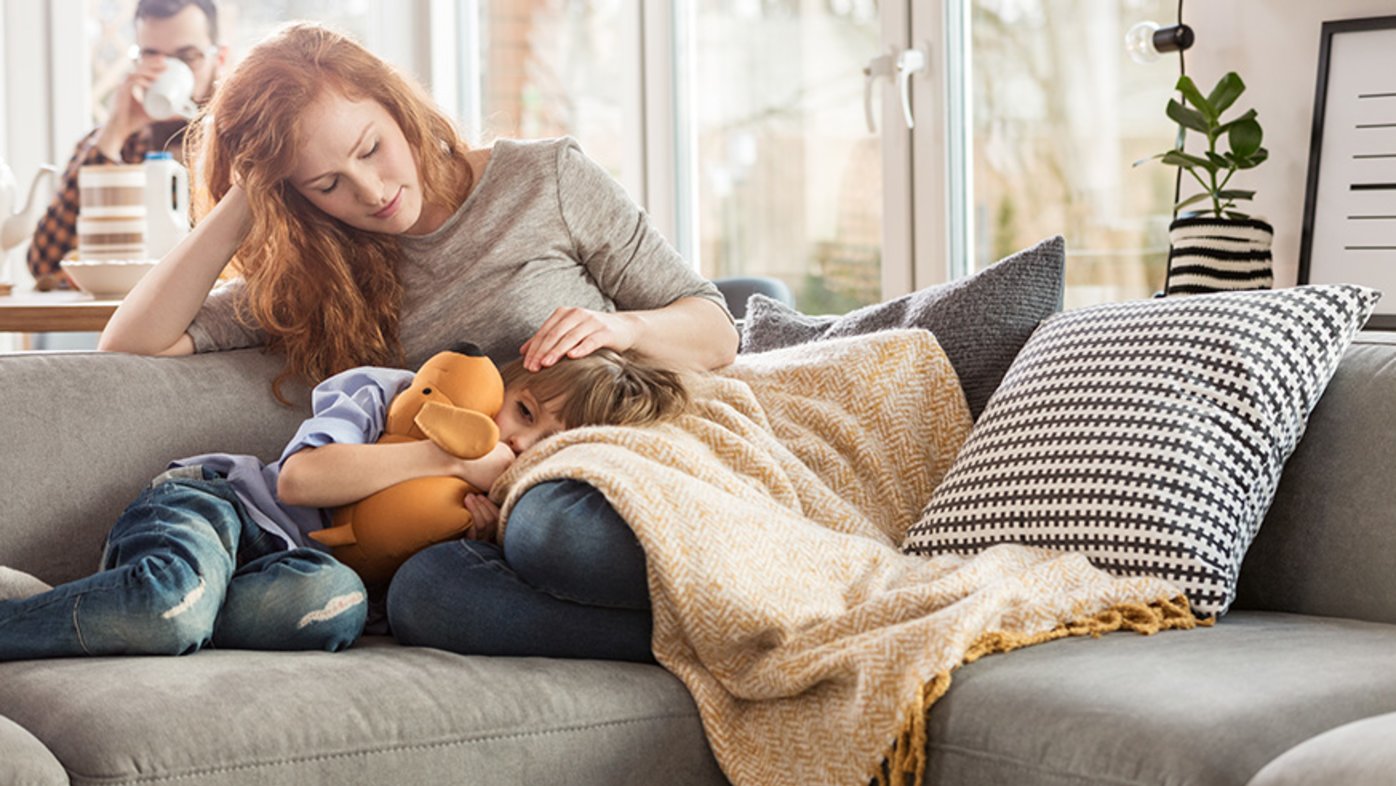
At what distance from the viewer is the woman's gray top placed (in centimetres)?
216

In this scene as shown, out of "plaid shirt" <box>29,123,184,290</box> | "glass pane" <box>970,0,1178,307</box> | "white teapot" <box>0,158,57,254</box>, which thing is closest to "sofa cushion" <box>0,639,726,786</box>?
"white teapot" <box>0,158,57,254</box>

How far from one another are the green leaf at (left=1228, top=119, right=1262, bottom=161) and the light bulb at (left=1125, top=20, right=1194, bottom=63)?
0.87 feet

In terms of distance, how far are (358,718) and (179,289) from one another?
90 cm

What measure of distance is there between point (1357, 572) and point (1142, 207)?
1372 mm

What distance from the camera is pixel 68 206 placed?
3.68 m

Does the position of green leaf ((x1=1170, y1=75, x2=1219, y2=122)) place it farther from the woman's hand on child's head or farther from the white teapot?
the white teapot

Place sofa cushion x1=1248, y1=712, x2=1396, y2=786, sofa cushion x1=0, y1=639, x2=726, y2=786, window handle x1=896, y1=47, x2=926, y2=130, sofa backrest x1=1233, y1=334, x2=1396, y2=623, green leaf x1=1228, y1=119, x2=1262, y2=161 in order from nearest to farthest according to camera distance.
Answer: sofa cushion x1=1248, y1=712, x2=1396, y2=786 → sofa cushion x1=0, y1=639, x2=726, y2=786 → sofa backrest x1=1233, y1=334, x2=1396, y2=623 → green leaf x1=1228, y1=119, x2=1262, y2=161 → window handle x1=896, y1=47, x2=926, y2=130

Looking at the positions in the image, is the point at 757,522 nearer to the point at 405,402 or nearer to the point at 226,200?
the point at 405,402

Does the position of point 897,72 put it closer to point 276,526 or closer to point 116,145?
point 116,145

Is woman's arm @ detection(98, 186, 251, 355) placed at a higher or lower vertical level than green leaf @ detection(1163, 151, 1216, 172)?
lower

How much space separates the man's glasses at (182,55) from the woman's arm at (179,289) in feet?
7.17

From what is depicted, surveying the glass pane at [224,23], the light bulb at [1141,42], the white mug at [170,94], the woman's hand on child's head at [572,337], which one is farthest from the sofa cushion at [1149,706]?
the glass pane at [224,23]

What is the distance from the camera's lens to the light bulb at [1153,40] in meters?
2.70

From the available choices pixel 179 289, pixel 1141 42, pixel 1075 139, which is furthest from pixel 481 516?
pixel 1075 139
